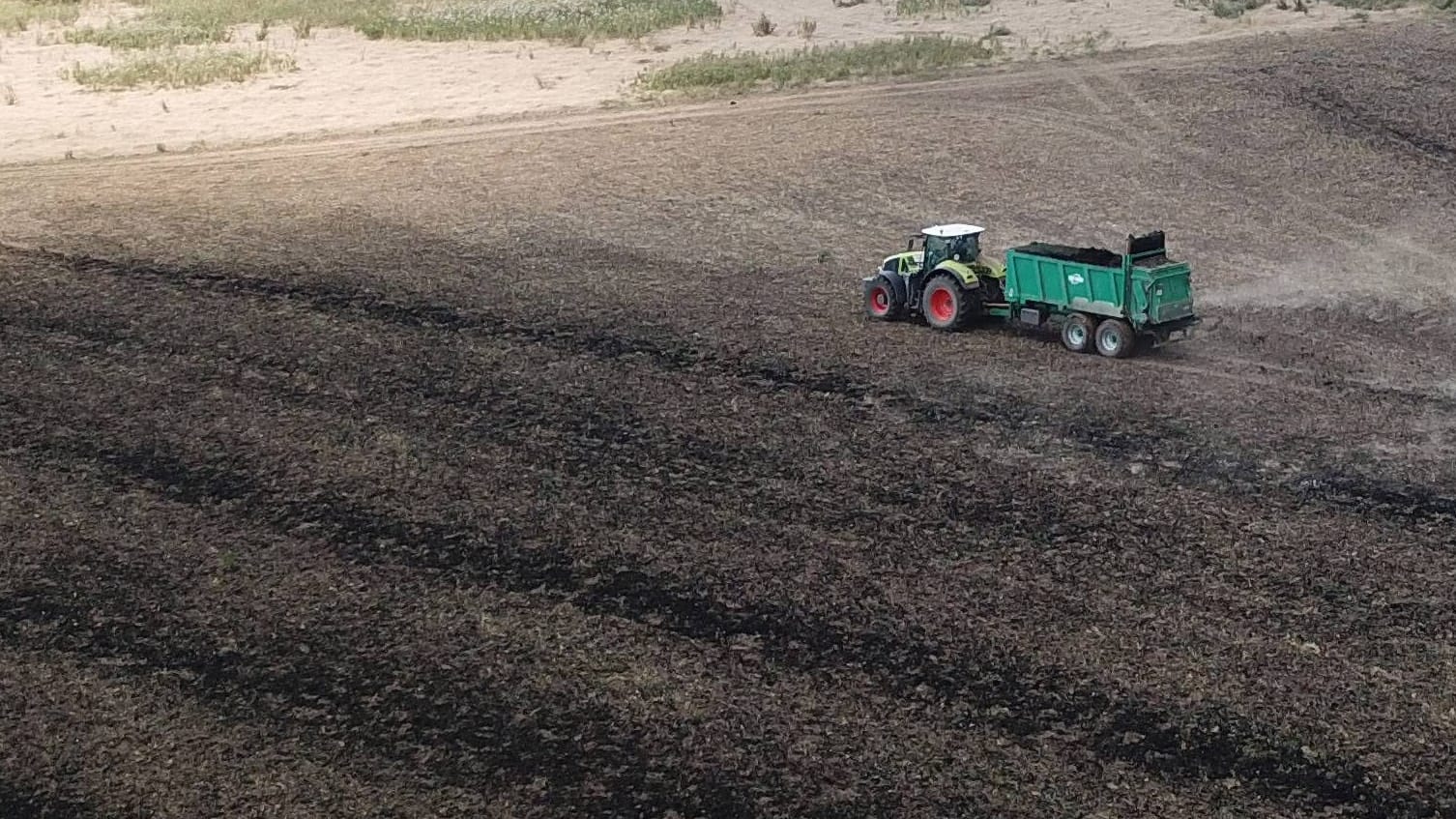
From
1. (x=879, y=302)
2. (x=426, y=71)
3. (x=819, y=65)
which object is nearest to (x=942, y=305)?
(x=879, y=302)

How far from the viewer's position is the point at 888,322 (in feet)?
62.6

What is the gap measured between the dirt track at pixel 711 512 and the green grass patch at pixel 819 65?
7754mm

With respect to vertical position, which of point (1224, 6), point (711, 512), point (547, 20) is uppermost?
point (547, 20)

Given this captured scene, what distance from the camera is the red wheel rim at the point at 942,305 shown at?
18.5 meters

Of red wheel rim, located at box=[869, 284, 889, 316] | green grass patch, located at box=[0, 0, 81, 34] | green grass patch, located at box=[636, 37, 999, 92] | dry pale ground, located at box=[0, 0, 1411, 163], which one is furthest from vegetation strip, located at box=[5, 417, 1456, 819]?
green grass patch, located at box=[0, 0, 81, 34]

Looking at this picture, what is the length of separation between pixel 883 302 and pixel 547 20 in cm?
2203

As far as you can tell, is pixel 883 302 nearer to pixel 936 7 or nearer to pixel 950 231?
pixel 950 231

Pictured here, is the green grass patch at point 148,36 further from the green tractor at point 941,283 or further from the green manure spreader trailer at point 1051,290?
the green manure spreader trailer at point 1051,290

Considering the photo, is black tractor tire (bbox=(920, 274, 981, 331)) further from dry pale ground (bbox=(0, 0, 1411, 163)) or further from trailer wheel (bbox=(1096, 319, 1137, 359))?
dry pale ground (bbox=(0, 0, 1411, 163))

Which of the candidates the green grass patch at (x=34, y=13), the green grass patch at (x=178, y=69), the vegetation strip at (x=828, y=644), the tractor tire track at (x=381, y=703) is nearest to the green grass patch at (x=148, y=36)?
the green grass patch at (x=178, y=69)

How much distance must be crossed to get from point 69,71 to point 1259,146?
23704mm

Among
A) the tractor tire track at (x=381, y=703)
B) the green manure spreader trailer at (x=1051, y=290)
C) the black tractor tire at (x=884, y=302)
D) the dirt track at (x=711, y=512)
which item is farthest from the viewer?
the black tractor tire at (x=884, y=302)

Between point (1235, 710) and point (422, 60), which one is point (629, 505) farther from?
point (422, 60)

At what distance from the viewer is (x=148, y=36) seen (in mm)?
38938
